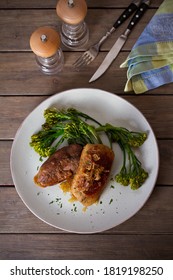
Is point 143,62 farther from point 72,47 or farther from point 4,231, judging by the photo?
point 4,231

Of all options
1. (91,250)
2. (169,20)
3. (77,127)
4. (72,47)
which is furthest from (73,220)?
(169,20)

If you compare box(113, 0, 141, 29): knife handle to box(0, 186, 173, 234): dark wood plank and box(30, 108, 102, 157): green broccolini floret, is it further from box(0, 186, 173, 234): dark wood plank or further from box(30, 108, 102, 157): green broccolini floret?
box(0, 186, 173, 234): dark wood plank

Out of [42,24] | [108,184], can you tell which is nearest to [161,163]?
[108,184]

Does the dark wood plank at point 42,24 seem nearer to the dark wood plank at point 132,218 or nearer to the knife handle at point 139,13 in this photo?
the knife handle at point 139,13

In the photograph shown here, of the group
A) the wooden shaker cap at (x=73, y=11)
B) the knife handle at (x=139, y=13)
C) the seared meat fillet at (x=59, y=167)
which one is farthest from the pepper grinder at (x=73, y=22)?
the seared meat fillet at (x=59, y=167)

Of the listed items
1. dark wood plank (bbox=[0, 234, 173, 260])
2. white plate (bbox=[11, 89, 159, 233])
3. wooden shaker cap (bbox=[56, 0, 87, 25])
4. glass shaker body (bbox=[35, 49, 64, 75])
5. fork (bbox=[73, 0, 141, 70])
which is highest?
wooden shaker cap (bbox=[56, 0, 87, 25])

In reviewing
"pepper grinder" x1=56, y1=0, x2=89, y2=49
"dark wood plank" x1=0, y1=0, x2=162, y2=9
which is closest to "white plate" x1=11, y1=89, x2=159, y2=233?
"pepper grinder" x1=56, y1=0, x2=89, y2=49
